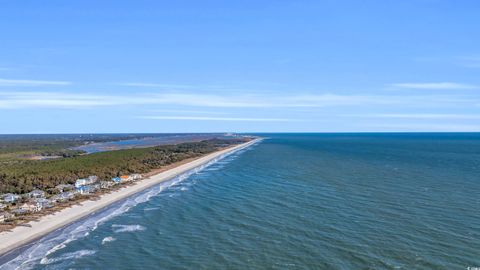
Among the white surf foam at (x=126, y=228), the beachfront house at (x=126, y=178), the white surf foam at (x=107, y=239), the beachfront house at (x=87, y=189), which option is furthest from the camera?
the beachfront house at (x=126, y=178)

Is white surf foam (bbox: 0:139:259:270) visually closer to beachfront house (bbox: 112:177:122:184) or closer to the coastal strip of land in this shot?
the coastal strip of land

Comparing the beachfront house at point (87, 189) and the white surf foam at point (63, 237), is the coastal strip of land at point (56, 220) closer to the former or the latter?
the white surf foam at point (63, 237)

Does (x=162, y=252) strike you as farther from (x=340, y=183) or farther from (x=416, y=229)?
(x=340, y=183)

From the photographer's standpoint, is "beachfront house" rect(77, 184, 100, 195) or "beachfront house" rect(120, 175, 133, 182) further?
"beachfront house" rect(120, 175, 133, 182)

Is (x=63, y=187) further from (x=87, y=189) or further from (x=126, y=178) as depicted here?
(x=126, y=178)

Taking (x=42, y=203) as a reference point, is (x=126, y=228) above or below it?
below

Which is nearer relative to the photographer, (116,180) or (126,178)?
(116,180)

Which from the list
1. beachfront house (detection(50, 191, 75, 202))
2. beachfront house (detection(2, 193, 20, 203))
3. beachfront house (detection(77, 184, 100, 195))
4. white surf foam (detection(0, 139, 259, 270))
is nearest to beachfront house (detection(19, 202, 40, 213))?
beachfront house (detection(50, 191, 75, 202))

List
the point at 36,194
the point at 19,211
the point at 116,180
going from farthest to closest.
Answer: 1. the point at 116,180
2. the point at 36,194
3. the point at 19,211

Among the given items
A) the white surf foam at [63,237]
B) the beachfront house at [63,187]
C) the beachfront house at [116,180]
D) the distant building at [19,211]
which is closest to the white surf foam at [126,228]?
the white surf foam at [63,237]

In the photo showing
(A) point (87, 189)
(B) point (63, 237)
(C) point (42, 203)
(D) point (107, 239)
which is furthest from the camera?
(A) point (87, 189)

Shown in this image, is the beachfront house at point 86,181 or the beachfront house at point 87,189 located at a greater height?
the beachfront house at point 86,181

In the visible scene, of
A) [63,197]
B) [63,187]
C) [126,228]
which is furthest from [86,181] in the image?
[126,228]
